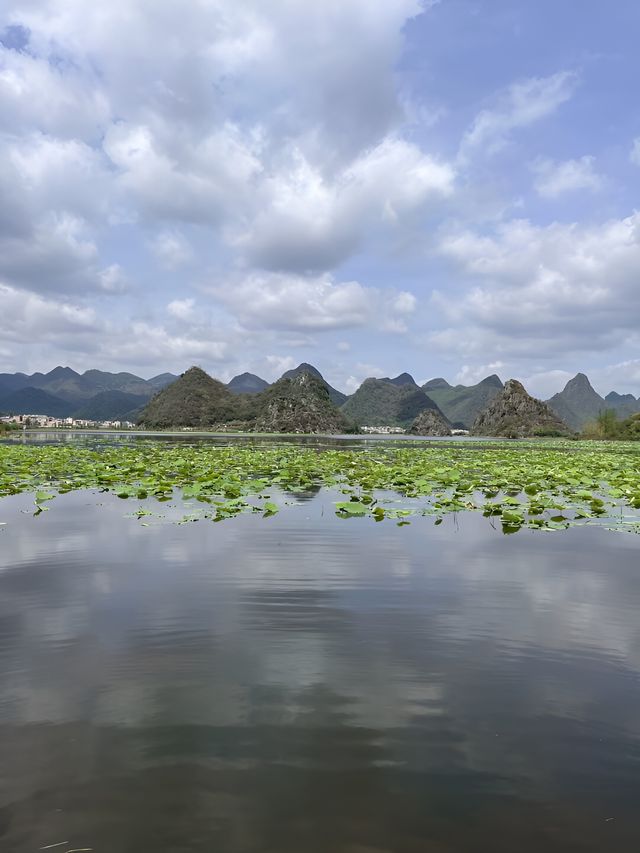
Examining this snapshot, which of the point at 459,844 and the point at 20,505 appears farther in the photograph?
the point at 20,505

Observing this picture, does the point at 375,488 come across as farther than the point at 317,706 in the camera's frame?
Yes

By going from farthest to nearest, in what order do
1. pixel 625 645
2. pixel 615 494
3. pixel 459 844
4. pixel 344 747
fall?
1. pixel 615 494
2. pixel 625 645
3. pixel 344 747
4. pixel 459 844

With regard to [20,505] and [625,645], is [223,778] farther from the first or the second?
[20,505]

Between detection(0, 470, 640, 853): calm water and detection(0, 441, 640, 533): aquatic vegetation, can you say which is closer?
detection(0, 470, 640, 853): calm water

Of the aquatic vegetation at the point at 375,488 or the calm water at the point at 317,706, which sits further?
the aquatic vegetation at the point at 375,488

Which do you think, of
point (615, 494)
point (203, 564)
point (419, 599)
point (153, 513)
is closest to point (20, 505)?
point (153, 513)

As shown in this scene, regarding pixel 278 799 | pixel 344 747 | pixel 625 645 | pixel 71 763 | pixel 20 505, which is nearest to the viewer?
pixel 278 799

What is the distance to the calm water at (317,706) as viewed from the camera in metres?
2.73

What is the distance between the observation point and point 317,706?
3963 mm

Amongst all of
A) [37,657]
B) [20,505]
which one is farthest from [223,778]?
[20,505]

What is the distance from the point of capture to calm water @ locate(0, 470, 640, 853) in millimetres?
2730

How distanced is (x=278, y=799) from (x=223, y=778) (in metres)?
0.37

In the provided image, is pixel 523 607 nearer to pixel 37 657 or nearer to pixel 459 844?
pixel 459 844

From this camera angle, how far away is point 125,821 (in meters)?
2.70
